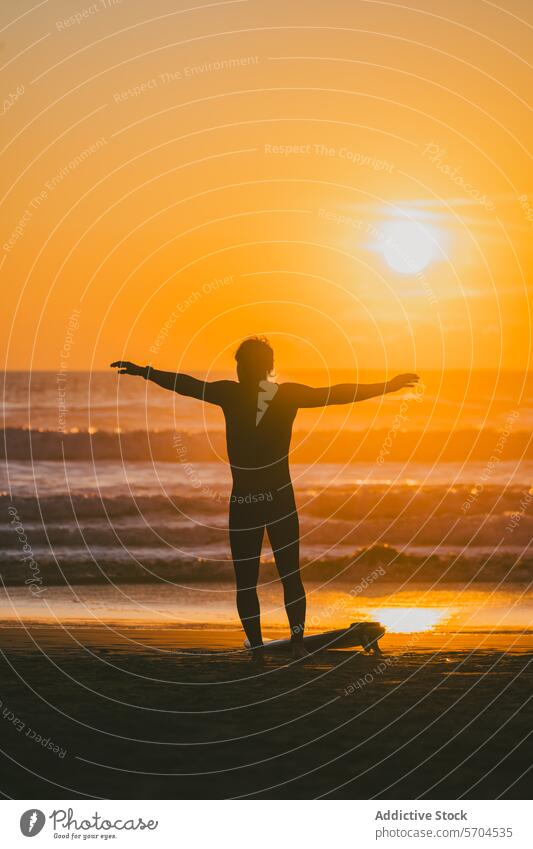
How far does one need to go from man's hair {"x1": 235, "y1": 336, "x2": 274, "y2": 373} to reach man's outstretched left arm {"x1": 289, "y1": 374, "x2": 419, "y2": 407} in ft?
1.17

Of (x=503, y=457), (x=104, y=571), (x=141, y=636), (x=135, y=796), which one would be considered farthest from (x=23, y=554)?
(x=503, y=457)

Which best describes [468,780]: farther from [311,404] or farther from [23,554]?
[23,554]

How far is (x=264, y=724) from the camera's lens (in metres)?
10.5

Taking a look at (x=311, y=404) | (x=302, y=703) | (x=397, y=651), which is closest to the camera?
(x=302, y=703)

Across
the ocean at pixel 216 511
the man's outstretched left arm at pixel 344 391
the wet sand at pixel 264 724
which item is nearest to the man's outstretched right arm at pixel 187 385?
the man's outstretched left arm at pixel 344 391

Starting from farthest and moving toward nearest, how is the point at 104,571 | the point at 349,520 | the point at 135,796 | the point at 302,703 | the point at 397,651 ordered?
the point at 349,520
the point at 104,571
the point at 397,651
the point at 302,703
the point at 135,796

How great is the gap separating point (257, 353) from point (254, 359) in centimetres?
7

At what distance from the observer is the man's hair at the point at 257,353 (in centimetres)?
1275

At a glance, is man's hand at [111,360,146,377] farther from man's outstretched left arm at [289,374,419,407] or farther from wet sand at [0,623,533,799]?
wet sand at [0,623,533,799]

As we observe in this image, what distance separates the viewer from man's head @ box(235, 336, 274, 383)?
12.7 metres

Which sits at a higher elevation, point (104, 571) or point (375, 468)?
point (375, 468)

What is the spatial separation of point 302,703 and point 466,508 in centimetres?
2320

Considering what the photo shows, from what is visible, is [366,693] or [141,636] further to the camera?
[141,636]

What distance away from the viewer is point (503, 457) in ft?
150
